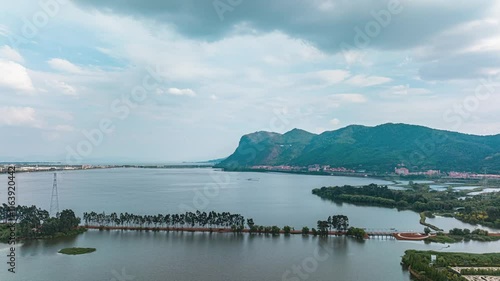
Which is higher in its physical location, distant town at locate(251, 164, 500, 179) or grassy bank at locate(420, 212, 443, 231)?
distant town at locate(251, 164, 500, 179)

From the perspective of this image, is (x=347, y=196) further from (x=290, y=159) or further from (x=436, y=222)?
(x=290, y=159)

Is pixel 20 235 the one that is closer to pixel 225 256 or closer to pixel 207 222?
pixel 207 222

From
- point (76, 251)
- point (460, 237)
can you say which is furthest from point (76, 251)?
point (460, 237)

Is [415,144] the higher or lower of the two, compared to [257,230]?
higher

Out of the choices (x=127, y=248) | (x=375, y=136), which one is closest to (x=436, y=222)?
(x=127, y=248)

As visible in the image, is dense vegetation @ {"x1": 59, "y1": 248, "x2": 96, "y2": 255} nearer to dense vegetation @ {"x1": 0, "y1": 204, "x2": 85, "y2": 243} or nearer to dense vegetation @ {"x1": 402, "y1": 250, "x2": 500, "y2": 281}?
dense vegetation @ {"x1": 0, "y1": 204, "x2": 85, "y2": 243}
